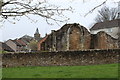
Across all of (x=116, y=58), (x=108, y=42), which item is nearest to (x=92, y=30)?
(x=108, y=42)

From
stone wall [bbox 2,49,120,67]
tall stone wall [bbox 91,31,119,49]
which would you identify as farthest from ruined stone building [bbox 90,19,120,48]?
stone wall [bbox 2,49,120,67]

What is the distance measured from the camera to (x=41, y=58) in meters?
22.6

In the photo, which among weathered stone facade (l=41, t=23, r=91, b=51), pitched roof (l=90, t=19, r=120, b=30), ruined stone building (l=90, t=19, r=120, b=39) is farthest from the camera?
ruined stone building (l=90, t=19, r=120, b=39)

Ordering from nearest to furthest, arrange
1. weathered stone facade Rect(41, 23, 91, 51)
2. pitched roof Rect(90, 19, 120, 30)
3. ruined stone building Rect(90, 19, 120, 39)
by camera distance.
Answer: weathered stone facade Rect(41, 23, 91, 51) → pitched roof Rect(90, 19, 120, 30) → ruined stone building Rect(90, 19, 120, 39)

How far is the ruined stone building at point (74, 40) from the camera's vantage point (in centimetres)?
3766

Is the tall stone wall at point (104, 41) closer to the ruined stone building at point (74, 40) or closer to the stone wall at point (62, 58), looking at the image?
the ruined stone building at point (74, 40)

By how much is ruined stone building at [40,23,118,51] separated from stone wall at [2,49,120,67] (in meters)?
15.1

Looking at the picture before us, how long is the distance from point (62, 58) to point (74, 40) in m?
16.3

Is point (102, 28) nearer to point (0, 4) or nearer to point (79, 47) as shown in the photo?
point (79, 47)

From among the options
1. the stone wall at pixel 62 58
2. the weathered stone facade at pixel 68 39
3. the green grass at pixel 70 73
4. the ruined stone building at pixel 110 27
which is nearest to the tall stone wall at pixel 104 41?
the weathered stone facade at pixel 68 39

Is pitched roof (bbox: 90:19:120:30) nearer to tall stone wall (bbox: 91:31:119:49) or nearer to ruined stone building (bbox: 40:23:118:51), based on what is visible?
tall stone wall (bbox: 91:31:119:49)

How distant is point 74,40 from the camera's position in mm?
38344

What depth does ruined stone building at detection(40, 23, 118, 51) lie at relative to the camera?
37.7 metres

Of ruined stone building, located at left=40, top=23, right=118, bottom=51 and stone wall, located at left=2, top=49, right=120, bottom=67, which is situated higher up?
ruined stone building, located at left=40, top=23, right=118, bottom=51
